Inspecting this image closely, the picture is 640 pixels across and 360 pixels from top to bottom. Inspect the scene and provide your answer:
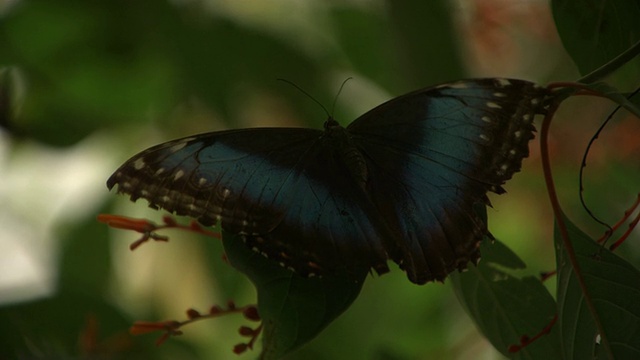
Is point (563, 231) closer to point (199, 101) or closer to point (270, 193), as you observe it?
point (270, 193)

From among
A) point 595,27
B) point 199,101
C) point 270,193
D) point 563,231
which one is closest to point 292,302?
point 270,193

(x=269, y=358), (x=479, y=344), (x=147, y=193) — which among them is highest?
(x=147, y=193)

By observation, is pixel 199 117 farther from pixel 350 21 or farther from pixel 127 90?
pixel 350 21

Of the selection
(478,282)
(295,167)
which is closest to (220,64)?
(295,167)

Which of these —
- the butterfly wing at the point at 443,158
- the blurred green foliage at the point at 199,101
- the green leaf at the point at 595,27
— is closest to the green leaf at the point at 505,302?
the butterfly wing at the point at 443,158

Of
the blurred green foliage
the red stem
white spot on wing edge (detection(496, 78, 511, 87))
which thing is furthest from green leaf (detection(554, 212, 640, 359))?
the blurred green foliage

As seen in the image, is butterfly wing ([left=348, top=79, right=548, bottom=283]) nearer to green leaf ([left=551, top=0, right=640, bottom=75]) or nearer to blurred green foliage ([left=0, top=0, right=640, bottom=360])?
green leaf ([left=551, top=0, right=640, bottom=75])

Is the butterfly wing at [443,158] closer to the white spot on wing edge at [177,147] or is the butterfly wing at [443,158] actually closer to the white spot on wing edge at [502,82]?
the white spot on wing edge at [502,82]

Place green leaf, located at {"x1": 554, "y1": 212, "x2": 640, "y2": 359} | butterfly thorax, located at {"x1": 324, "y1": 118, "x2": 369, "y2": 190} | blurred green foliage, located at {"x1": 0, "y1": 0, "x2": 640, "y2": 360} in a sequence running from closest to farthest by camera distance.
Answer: green leaf, located at {"x1": 554, "y1": 212, "x2": 640, "y2": 359} → butterfly thorax, located at {"x1": 324, "y1": 118, "x2": 369, "y2": 190} → blurred green foliage, located at {"x1": 0, "y1": 0, "x2": 640, "y2": 360}
